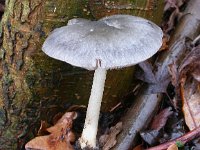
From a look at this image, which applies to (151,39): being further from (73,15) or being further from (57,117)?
(57,117)

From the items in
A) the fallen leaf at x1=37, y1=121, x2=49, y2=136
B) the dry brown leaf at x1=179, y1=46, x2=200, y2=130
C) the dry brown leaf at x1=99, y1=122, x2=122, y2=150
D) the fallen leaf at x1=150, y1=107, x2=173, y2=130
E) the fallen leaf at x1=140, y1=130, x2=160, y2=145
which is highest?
the dry brown leaf at x1=179, y1=46, x2=200, y2=130

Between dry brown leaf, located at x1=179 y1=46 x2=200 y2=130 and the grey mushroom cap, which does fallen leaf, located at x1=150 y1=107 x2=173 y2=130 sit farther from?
the grey mushroom cap

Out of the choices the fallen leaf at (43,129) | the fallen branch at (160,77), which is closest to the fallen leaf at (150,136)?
the fallen branch at (160,77)

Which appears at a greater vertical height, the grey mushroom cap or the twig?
the grey mushroom cap

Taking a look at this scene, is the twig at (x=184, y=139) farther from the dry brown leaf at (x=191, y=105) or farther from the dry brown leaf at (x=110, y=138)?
the dry brown leaf at (x=110, y=138)

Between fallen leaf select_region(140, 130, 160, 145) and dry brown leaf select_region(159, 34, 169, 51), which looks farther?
dry brown leaf select_region(159, 34, 169, 51)

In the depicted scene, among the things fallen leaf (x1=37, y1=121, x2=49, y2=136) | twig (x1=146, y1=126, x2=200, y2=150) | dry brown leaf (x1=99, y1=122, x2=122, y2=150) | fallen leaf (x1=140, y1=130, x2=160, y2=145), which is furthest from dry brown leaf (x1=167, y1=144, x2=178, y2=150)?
fallen leaf (x1=37, y1=121, x2=49, y2=136)
